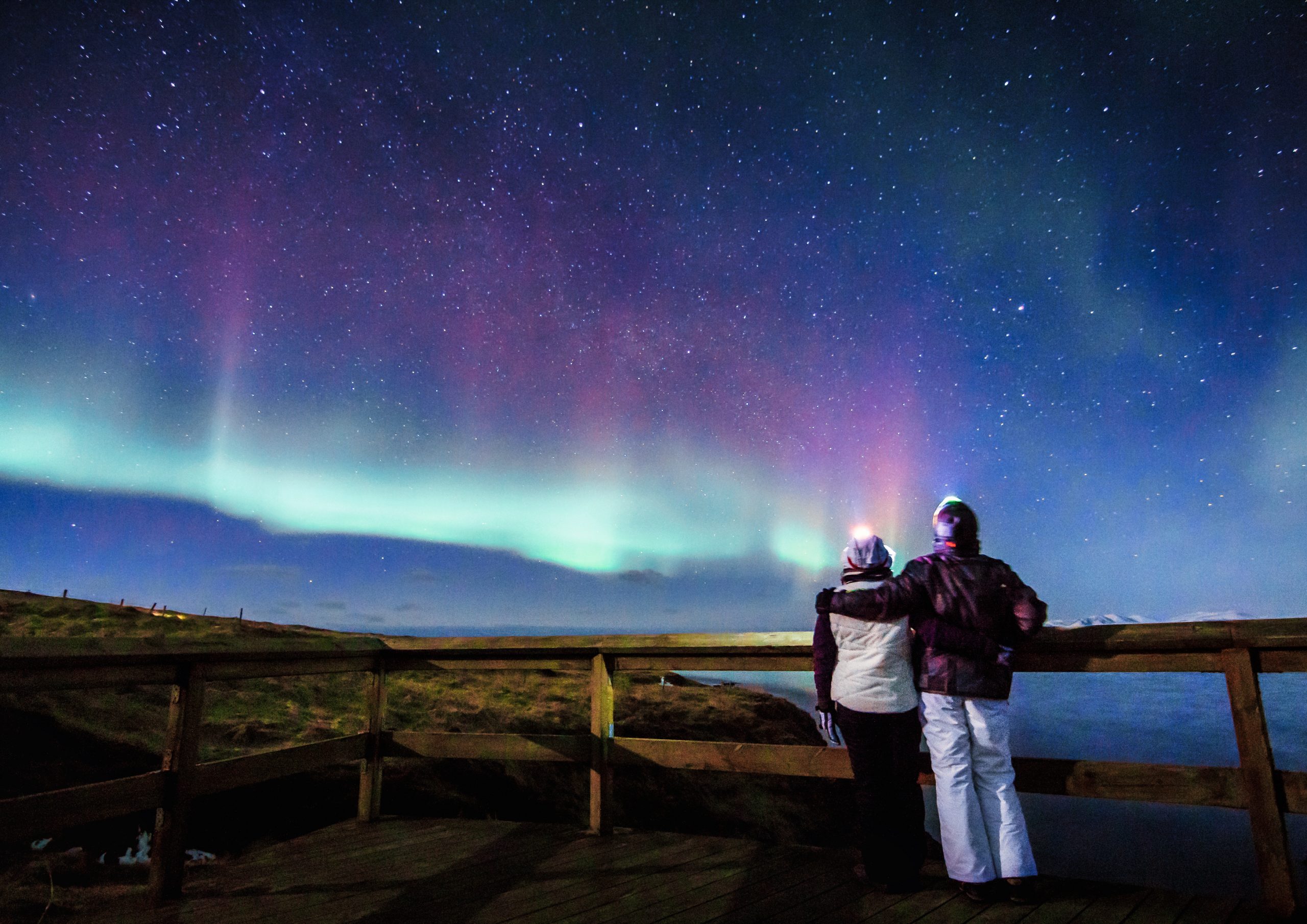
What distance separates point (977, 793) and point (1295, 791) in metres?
1.18

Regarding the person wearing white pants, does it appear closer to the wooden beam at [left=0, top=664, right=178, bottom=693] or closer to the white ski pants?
the white ski pants

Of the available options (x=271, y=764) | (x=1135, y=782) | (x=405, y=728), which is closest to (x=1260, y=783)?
(x=1135, y=782)

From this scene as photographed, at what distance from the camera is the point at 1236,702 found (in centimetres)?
298

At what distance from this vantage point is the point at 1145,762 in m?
4.11

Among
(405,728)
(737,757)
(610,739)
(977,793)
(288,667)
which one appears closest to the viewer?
(977,793)

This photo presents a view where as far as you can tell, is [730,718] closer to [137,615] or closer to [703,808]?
[703,808]

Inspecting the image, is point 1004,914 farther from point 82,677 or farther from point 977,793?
point 82,677

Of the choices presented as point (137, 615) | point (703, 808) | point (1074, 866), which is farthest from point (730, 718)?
point (137, 615)

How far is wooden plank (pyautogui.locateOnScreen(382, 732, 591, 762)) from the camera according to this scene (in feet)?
13.9

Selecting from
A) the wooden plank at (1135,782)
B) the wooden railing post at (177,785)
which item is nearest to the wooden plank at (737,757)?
the wooden plank at (1135,782)

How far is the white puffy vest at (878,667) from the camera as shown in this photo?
3266mm

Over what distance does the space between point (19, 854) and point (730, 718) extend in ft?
43.5

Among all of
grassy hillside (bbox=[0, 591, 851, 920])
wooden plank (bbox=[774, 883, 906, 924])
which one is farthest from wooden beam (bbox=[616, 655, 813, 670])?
wooden plank (bbox=[774, 883, 906, 924])

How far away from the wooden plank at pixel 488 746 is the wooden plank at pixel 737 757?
27 cm
